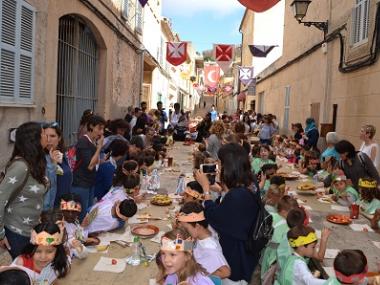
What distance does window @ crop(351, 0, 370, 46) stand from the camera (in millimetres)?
8695

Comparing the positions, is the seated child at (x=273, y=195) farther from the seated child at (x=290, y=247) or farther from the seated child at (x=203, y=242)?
the seated child at (x=203, y=242)

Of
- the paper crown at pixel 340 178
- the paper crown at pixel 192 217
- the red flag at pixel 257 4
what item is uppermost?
the red flag at pixel 257 4

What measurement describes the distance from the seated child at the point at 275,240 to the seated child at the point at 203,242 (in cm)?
54

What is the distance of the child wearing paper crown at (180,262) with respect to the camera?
9.14ft

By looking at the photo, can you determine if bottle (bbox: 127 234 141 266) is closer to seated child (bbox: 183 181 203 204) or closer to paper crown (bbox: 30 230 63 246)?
seated child (bbox: 183 181 203 204)

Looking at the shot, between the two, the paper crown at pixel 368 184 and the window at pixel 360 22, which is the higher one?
the window at pixel 360 22

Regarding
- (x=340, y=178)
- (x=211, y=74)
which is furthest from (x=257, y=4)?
(x=211, y=74)

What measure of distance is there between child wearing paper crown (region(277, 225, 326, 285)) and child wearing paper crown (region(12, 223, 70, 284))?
1.78 metres

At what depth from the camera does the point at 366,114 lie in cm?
842

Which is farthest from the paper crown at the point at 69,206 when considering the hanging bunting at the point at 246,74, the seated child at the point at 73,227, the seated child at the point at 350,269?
the hanging bunting at the point at 246,74

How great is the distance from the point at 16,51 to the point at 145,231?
12.1ft

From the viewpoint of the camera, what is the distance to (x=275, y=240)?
152 inches

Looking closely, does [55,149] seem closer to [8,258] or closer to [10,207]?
[10,207]

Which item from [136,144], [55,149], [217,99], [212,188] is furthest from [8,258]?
[217,99]
